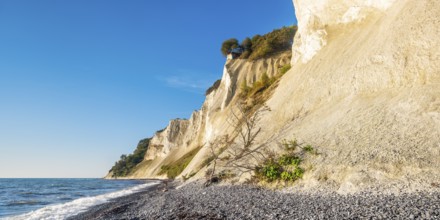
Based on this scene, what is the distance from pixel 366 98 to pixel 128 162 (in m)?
113

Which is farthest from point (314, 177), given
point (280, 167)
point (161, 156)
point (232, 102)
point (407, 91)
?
point (161, 156)

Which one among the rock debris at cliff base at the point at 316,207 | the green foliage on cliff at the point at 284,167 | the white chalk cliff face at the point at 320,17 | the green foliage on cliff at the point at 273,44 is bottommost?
the rock debris at cliff base at the point at 316,207

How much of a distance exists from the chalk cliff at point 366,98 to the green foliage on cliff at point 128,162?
85.9 meters

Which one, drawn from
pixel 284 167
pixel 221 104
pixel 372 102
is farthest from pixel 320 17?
pixel 221 104

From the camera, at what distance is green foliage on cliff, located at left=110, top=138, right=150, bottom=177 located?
11731 centimetres

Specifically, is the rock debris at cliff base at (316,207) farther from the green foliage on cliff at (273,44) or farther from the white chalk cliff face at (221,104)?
the green foliage on cliff at (273,44)

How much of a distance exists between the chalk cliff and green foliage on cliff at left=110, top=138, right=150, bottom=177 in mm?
85863

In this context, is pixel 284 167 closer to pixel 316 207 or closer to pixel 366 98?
pixel 316 207

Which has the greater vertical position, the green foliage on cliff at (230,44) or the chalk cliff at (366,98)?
the green foliage on cliff at (230,44)

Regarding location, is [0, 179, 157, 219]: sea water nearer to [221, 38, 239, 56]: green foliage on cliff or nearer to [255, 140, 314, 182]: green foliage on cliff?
[255, 140, 314, 182]: green foliage on cliff

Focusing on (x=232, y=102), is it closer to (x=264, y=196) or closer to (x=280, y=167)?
(x=280, y=167)

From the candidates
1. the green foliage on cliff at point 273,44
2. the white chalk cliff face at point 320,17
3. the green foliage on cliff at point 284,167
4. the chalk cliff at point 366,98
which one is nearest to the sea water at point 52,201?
the green foliage on cliff at point 284,167

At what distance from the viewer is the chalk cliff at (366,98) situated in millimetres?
13984

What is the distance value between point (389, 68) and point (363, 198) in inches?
475
